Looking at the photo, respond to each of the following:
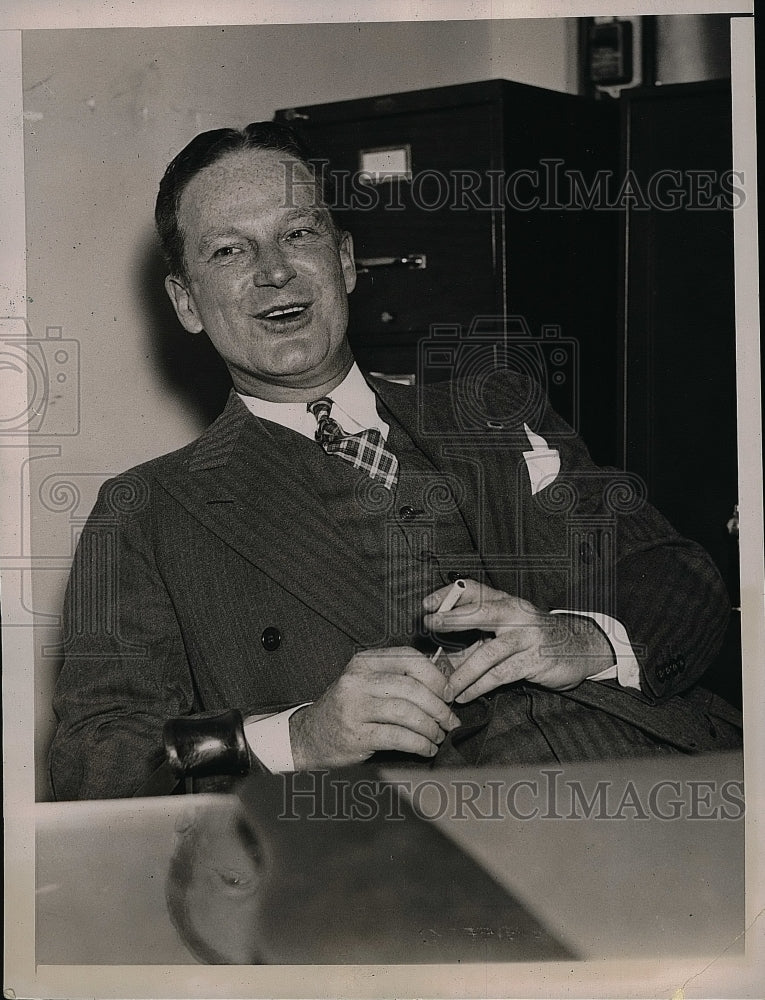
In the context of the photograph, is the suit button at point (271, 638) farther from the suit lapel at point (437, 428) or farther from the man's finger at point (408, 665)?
the suit lapel at point (437, 428)

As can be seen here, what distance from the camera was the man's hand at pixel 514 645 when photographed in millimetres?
1358

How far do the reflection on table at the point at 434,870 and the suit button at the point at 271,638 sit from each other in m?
0.19

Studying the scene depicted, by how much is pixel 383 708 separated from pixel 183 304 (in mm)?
624

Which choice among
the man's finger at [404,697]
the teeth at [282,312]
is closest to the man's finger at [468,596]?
the man's finger at [404,697]

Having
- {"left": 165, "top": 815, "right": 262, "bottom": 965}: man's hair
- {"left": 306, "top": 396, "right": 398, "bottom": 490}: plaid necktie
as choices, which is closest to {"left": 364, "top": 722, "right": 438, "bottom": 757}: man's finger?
{"left": 165, "top": 815, "right": 262, "bottom": 965}: man's hair

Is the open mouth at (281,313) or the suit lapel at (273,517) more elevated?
the open mouth at (281,313)

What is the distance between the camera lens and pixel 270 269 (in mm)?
1378

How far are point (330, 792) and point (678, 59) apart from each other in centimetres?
116

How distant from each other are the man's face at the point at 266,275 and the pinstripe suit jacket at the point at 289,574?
9 centimetres

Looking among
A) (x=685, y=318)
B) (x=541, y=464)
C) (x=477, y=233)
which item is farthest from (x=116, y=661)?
(x=685, y=318)

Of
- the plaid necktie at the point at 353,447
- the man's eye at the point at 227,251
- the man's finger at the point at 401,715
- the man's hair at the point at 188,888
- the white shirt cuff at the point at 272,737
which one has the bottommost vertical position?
the man's hair at the point at 188,888

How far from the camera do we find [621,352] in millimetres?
1410

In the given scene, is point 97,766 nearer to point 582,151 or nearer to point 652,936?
point 652,936

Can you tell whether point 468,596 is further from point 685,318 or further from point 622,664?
point 685,318
